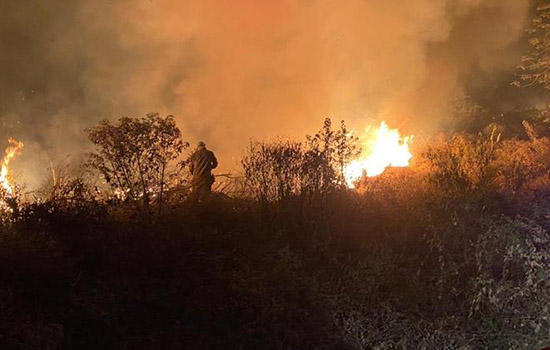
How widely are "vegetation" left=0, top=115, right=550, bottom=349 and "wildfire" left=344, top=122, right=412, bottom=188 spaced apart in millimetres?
3275

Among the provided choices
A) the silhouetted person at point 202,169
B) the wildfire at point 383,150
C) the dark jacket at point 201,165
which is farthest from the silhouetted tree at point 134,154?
the wildfire at point 383,150

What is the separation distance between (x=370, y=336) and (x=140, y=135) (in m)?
3.49

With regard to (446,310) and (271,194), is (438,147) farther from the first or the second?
(446,310)

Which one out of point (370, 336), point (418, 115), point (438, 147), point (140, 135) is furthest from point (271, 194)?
point (418, 115)

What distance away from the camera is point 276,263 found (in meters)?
5.44

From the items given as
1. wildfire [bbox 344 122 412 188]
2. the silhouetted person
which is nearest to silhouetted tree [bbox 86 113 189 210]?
the silhouetted person

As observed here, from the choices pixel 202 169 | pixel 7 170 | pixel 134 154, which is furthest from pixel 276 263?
pixel 7 170

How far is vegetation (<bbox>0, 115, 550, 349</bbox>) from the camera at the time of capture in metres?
4.40

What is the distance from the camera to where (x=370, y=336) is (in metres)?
4.56

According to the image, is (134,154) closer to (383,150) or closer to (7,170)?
(7,170)

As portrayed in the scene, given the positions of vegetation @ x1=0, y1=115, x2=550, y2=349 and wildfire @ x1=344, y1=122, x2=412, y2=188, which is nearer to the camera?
vegetation @ x1=0, y1=115, x2=550, y2=349

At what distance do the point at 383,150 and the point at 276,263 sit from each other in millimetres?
6763

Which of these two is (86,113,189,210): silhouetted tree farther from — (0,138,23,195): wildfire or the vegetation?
(0,138,23,195): wildfire

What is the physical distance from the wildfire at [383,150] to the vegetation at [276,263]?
328 cm
